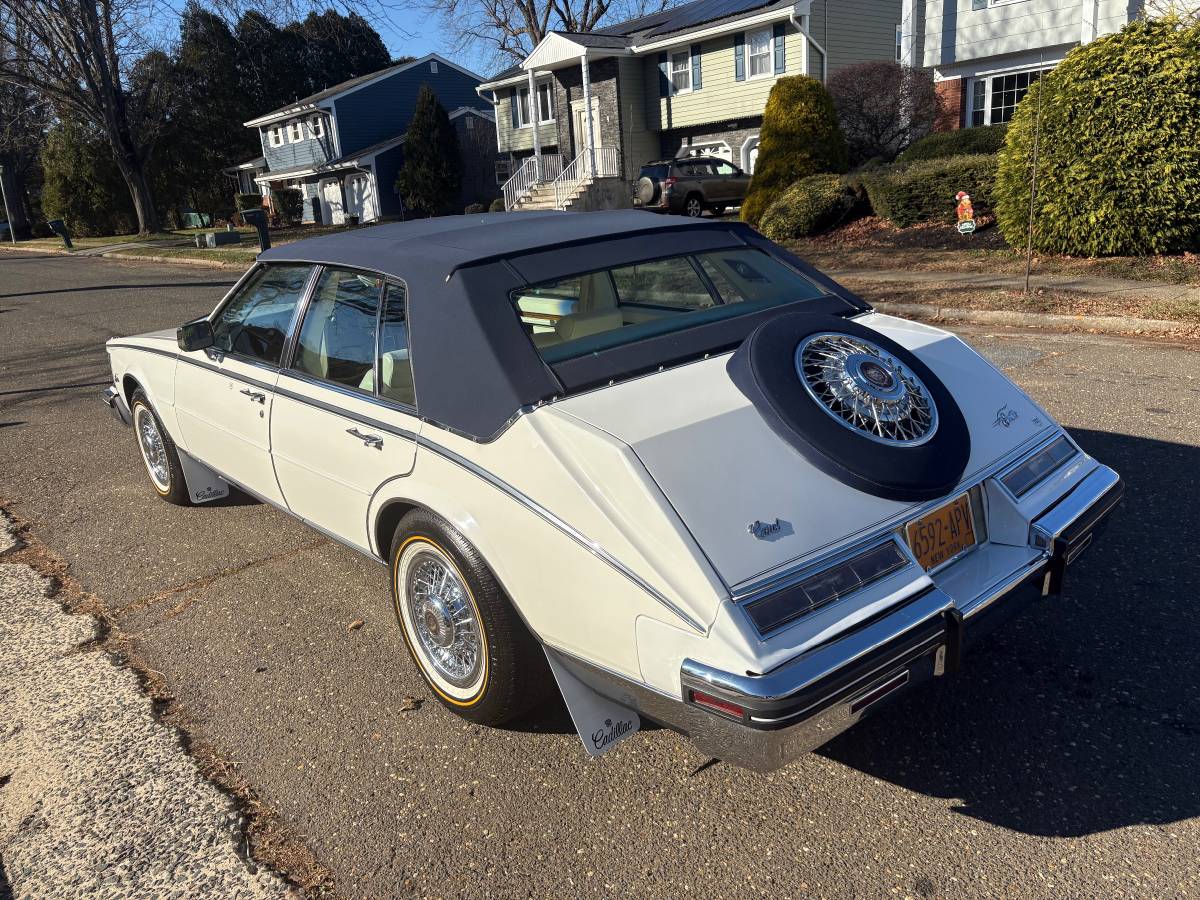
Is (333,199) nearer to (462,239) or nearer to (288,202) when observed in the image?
(288,202)

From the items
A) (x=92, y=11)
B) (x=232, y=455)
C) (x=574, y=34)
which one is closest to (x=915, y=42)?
(x=574, y=34)

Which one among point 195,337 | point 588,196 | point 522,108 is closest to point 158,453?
point 195,337

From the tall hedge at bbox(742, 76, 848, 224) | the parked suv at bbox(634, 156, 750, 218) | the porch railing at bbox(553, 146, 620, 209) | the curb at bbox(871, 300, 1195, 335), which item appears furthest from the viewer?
the porch railing at bbox(553, 146, 620, 209)

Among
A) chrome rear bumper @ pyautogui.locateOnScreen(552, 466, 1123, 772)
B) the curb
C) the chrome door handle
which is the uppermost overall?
the chrome door handle

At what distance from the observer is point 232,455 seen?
14.7ft

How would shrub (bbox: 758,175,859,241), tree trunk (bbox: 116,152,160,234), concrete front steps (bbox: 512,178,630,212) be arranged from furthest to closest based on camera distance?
tree trunk (bbox: 116,152,160,234)
concrete front steps (bbox: 512,178,630,212)
shrub (bbox: 758,175,859,241)

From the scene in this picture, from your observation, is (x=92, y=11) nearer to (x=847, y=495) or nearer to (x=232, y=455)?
(x=232, y=455)

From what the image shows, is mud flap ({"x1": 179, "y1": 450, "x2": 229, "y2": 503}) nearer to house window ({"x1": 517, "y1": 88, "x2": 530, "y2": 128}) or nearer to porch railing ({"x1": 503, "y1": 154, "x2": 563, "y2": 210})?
porch railing ({"x1": 503, "y1": 154, "x2": 563, "y2": 210})

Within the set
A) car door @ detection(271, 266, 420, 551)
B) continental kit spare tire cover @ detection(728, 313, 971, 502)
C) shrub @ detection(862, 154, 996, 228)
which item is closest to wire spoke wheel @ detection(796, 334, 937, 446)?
continental kit spare tire cover @ detection(728, 313, 971, 502)

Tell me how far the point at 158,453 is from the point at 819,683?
183 inches

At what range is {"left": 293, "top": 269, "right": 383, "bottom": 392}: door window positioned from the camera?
11.6ft

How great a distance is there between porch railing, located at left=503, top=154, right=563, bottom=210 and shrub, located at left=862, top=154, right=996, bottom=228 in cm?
1643

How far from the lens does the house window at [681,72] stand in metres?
30.3

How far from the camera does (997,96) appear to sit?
77.8 ft
